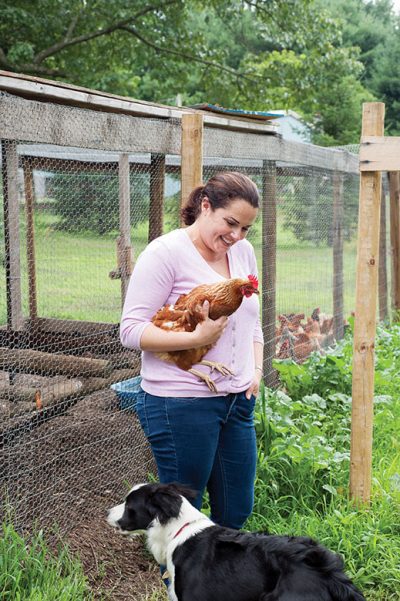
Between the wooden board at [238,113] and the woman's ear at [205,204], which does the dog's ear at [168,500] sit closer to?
the woman's ear at [205,204]

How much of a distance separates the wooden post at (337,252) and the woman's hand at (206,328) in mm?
4694

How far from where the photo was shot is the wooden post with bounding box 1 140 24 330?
128 inches

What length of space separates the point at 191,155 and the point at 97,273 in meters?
1.34

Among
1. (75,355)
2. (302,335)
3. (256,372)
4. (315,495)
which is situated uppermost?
(256,372)

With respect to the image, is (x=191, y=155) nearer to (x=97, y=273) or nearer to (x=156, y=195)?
(x=156, y=195)

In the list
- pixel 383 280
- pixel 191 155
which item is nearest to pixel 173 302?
pixel 191 155

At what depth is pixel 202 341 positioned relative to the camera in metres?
2.57

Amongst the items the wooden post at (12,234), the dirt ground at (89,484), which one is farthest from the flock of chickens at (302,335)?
the wooden post at (12,234)

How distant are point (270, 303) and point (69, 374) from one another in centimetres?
169

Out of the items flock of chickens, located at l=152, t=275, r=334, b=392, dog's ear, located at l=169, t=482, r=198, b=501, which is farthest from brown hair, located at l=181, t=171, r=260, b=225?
dog's ear, located at l=169, t=482, r=198, b=501

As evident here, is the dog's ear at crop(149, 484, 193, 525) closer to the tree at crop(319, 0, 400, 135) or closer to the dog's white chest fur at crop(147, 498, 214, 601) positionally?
the dog's white chest fur at crop(147, 498, 214, 601)

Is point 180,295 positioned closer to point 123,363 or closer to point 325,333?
point 123,363

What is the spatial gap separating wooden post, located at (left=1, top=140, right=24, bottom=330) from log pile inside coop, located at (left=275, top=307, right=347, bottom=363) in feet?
8.03

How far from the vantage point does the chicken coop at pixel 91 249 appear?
3.34m
